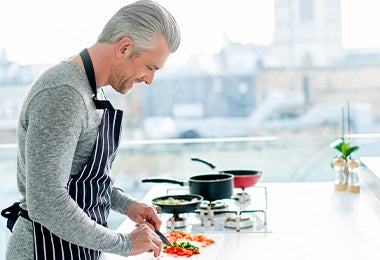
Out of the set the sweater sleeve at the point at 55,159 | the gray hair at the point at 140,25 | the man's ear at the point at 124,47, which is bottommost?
the sweater sleeve at the point at 55,159

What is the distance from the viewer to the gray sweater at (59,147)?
49.9 inches

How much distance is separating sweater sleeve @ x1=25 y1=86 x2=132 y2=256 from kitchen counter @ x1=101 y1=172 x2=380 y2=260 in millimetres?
436

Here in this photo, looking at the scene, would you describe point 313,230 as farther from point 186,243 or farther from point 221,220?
point 186,243

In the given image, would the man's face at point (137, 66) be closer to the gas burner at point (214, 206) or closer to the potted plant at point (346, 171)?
the gas burner at point (214, 206)

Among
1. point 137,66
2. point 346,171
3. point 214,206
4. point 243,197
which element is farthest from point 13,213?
point 346,171

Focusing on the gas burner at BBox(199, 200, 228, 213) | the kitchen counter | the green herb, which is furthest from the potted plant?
the green herb

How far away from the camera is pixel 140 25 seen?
1381 millimetres

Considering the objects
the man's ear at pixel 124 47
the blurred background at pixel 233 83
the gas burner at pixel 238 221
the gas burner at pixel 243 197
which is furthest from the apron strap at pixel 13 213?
the blurred background at pixel 233 83

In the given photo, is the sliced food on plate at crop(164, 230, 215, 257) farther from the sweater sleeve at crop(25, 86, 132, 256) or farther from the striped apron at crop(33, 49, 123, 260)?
the sweater sleeve at crop(25, 86, 132, 256)

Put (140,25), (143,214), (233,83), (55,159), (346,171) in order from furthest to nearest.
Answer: (233,83) < (346,171) < (143,214) < (140,25) < (55,159)

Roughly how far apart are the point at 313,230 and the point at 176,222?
1.56 feet

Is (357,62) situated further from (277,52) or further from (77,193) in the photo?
(77,193)

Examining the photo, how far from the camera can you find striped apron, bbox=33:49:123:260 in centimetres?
142

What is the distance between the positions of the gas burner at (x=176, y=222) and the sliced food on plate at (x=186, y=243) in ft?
0.31
